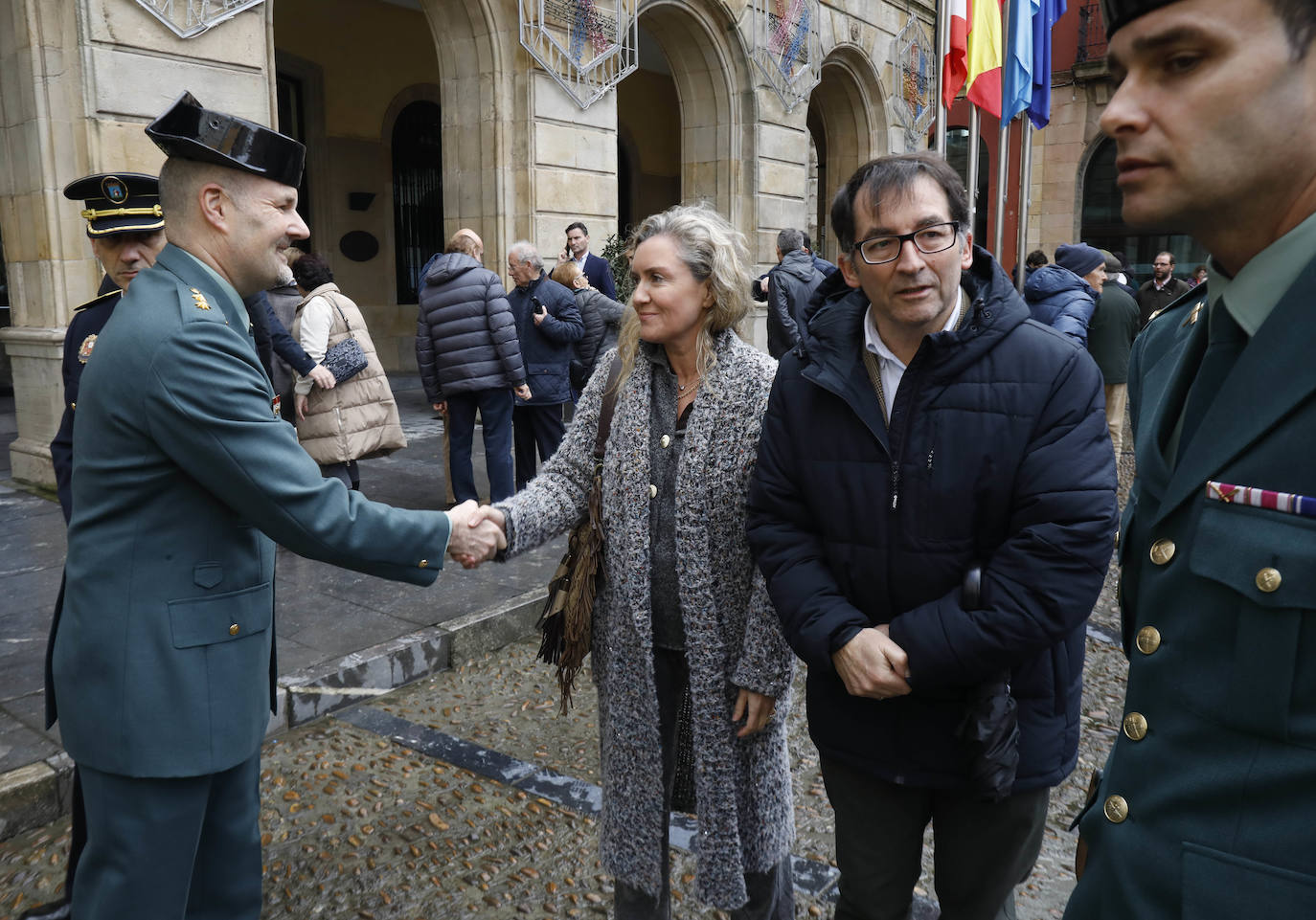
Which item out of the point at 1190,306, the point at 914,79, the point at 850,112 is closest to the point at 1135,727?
the point at 1190,306

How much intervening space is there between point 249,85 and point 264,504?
21.2 feet

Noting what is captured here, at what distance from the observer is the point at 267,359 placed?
5.47 metres

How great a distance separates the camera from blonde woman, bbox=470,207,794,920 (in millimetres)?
2406

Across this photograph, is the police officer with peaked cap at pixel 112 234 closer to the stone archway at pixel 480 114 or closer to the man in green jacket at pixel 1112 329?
the stone archway at pixel 480 114

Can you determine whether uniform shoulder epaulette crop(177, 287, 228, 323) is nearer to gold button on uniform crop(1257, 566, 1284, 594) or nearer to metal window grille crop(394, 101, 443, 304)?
gold button on uniform crop(1257, 566, 1284, 594)

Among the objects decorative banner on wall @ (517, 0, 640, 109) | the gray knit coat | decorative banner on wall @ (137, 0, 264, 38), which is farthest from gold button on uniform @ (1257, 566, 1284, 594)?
decorative banner on wall @ (517, 0, 640, 109)

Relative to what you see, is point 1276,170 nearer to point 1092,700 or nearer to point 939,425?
point 939,425

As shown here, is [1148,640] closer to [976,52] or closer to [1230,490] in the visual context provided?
[1230,490]

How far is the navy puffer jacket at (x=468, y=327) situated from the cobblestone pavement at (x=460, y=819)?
2.79 m

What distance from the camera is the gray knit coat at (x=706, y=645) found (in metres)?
2.40

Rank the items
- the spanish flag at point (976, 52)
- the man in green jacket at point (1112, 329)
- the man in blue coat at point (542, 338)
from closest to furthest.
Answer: the man in blue coat at point (542, 338), the man in green jacket at point (1112, 329), the spanish flag at point (976, 52)

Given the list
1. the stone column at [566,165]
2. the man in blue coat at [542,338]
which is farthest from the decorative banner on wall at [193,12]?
the stone column at [566,165]

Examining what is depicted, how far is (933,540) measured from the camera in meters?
1.99

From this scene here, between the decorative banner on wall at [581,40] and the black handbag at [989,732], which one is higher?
the decorative banner on wall at [581,40]
